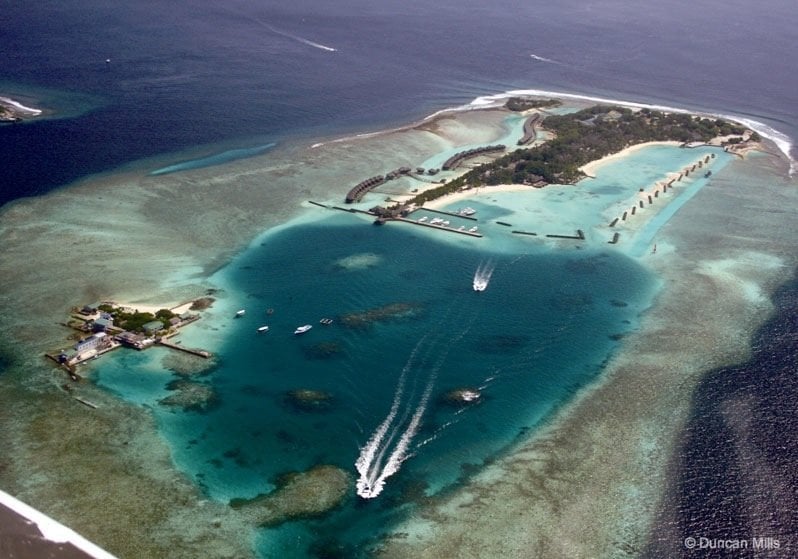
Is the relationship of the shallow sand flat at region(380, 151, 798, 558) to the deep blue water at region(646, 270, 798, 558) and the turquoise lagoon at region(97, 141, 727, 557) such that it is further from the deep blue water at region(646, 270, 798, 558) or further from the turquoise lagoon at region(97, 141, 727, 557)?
the turquoise lagoon at region(97, 141, 727, 557)

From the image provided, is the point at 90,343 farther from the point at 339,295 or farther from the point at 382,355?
the point at 382,355

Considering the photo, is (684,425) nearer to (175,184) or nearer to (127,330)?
(127,330)

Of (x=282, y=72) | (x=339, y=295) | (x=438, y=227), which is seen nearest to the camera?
(x=339, y=295)

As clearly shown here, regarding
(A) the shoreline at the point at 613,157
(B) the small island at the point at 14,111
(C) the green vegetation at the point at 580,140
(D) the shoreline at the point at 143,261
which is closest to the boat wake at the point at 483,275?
(D) the shoreline at the point at 143,261

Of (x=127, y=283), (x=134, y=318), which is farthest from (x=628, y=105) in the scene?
(x=134, y=318)

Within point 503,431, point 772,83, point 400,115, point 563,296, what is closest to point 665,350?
point 563,296

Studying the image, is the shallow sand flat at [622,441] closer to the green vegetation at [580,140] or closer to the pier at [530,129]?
the green vegetation at [580,140]
